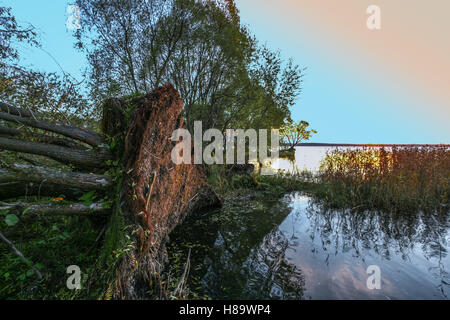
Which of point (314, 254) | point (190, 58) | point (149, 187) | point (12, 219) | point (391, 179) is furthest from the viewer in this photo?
point (190, 58)

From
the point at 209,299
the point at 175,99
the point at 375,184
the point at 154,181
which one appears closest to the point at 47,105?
the point at 175,99

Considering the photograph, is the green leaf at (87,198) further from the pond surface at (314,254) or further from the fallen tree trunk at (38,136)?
the pond surface at (314,254)

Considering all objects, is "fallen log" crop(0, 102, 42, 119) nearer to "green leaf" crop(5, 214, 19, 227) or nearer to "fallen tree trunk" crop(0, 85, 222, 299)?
"fallen tree trunk" crop(0, 85, 222, 299)

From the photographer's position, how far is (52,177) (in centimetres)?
258

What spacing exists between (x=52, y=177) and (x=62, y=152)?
511mm

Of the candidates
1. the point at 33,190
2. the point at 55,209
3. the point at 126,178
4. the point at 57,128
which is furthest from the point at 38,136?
the point at 126,178

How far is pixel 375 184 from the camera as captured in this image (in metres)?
6.70

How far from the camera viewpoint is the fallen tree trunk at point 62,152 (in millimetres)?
2761

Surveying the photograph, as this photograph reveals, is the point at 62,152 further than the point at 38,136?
No

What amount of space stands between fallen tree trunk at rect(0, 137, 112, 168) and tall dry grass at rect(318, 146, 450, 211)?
6.22 metres

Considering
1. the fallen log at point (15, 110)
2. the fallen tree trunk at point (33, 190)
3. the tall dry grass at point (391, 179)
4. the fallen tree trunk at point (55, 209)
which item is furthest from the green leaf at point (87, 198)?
the tall dry grass at point (391, 179)

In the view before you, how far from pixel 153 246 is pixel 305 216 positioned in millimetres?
4676

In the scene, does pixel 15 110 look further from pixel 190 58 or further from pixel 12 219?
pixel 190 58
